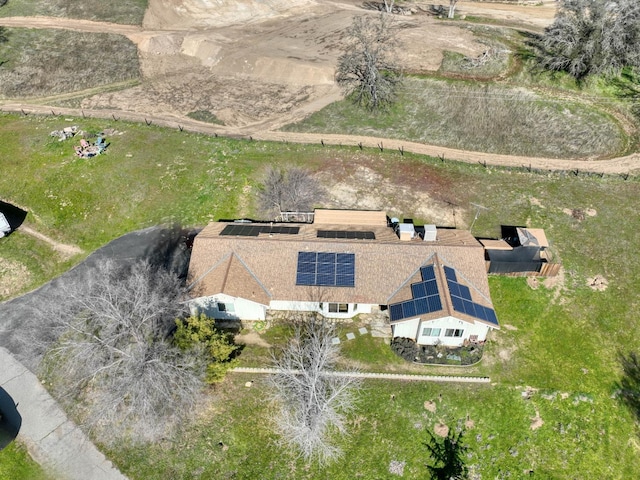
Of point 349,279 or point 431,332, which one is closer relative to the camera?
point 431,332

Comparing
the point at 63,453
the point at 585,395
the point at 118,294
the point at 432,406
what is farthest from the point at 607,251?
the point at 63,453

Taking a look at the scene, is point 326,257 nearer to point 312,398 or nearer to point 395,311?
point 395,311

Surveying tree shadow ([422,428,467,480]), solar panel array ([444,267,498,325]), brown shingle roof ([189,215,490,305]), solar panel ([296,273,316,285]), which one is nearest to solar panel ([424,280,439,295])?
solar panel array ([444,267,498,325])

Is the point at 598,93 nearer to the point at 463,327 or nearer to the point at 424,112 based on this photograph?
the point at 424,112

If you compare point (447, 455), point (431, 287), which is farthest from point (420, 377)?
point (431, 287)

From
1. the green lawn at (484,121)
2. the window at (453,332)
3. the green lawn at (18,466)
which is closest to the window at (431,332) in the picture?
the window at (453,332)

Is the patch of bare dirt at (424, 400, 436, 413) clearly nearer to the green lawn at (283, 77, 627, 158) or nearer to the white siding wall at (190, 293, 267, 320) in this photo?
the white siding wall at (190, 293, 267, 320)
